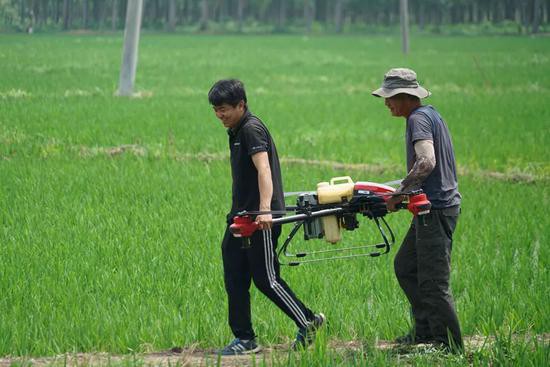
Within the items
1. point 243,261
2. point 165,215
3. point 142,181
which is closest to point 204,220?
point 165,215

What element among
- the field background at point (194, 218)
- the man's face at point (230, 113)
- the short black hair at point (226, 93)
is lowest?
the field background at point (194, 218)

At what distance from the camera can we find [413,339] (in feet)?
19.5

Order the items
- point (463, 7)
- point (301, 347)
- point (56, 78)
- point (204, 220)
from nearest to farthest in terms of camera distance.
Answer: point (301, 347), point (204, 220), point (56, 78), point (463, 7)

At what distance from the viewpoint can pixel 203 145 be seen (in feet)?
52.2

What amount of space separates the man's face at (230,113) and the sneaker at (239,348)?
1.11 m

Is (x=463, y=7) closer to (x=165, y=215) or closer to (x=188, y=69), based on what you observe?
(x=188, y=69)

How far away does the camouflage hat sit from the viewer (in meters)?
5.63

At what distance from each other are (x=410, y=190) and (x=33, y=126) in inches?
493

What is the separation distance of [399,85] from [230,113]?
85cm

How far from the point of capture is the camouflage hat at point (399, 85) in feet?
18.5

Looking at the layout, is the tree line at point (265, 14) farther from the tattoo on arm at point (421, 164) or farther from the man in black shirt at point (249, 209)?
the tattoo on arm at point (421, 164)

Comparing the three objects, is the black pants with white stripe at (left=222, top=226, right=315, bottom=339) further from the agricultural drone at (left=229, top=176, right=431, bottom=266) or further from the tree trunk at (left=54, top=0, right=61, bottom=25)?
the tree trunk at (left=54, top=0, right=61, bottom=25)

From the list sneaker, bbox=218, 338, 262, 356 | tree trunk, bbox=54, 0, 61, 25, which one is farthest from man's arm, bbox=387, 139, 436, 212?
tree trunk, bbox=54, 0, 61, 25

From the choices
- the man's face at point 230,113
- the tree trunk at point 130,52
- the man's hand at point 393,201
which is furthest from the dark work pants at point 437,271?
the tree trunk at point 130,52
